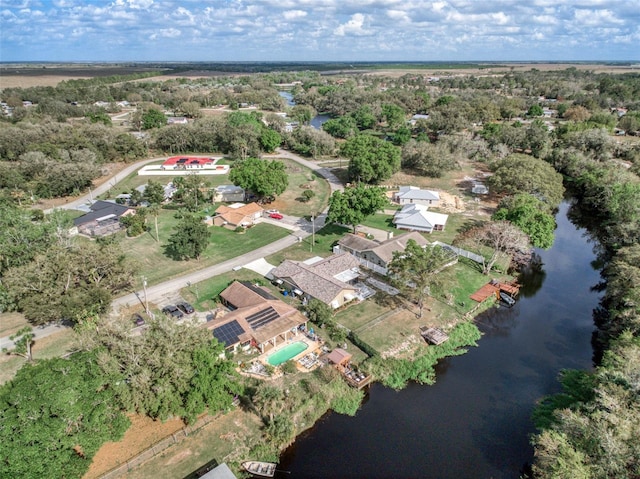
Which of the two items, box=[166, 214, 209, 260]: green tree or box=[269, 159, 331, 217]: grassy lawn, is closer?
box=[166, 214, 209, 260]: green tree

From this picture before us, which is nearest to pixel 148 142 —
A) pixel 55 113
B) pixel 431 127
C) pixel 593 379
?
pixel 55 113

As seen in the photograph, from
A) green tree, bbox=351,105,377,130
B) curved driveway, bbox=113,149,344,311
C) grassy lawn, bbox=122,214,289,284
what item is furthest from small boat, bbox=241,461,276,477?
green tree, bbox=351,105,377,130

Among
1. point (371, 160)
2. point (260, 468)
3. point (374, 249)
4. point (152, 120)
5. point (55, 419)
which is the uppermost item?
point (152, 120)

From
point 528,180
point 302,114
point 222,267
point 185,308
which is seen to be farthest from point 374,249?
point 302,114

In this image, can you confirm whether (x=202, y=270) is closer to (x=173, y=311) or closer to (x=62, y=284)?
(x=173, y=311)

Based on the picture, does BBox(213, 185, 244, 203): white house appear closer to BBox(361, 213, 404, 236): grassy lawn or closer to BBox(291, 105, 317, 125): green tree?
BBox(361, 213, 404, 236): grassy lawn

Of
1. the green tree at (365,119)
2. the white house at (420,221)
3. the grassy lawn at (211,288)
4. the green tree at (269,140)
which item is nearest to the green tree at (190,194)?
the grassy lawn at (211,288)

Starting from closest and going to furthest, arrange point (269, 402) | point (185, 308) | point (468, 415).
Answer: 1. point (269, 402)
2. point (468, 415)
3. point (185, 308)
